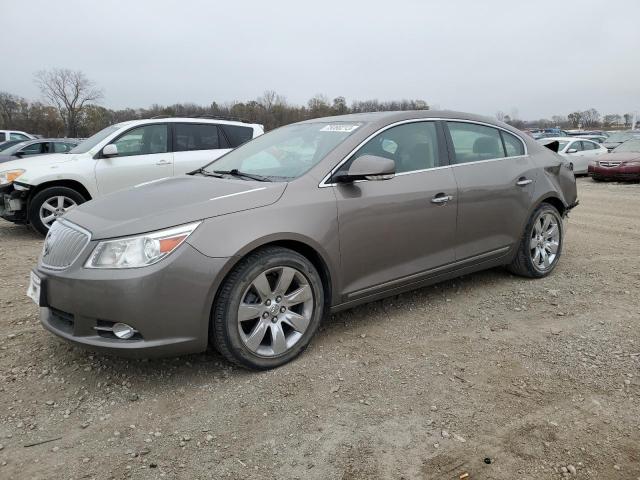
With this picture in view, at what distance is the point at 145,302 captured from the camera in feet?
8.75

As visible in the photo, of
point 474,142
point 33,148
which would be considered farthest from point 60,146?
point 474,142

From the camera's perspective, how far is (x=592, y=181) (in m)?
15.9

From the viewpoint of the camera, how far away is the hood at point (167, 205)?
2830 mm

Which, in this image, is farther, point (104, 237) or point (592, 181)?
point (592, 181)

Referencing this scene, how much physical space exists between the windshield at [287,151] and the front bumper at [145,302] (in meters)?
1.04

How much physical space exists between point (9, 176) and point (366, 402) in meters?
6.32

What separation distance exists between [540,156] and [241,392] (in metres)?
3.60

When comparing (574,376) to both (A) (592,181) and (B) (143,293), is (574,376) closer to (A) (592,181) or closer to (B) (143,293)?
(B) (143,293)

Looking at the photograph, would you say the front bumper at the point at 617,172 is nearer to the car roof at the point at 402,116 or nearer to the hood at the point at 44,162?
the car roof at the point at 402,116

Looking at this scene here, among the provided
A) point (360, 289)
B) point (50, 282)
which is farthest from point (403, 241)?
point (50, 282)

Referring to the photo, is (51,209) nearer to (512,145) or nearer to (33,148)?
(512,145)

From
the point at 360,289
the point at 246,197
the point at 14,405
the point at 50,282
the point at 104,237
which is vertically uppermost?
the point at 246,197

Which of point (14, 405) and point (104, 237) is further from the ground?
point (104, 237)

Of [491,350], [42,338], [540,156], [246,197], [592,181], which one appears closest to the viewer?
[246,197]
